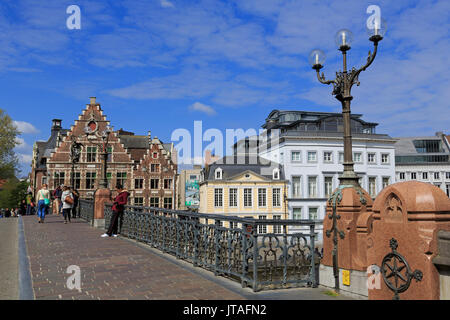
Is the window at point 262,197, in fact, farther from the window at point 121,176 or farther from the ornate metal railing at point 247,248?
the ornate metal railing at point 247,248

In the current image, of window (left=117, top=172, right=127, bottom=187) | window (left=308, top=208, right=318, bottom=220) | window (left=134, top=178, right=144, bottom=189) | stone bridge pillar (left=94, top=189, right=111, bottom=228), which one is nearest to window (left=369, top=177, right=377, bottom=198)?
window (left=308, top=208, right=318, bottom=220)

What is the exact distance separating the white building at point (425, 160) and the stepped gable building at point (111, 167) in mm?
39971

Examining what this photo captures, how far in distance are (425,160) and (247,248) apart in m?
67.9

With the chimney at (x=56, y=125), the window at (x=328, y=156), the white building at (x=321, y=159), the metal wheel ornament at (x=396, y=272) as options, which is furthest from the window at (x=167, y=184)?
the metal wheel ornament at (x=396, y=272)

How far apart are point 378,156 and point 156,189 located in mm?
31152

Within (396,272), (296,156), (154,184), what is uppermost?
(296,156)

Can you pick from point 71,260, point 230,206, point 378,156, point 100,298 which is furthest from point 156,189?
point 100,298

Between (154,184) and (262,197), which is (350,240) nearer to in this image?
(262,197)

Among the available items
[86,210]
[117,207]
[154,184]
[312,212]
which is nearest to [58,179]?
[154,184]

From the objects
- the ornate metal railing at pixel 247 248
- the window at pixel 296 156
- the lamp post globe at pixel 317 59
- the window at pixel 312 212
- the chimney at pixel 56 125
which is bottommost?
the window at pixel 312 212

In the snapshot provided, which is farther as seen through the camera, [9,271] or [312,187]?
[312,187]

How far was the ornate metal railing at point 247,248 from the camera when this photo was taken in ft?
19.8

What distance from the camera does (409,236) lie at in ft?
12.1
